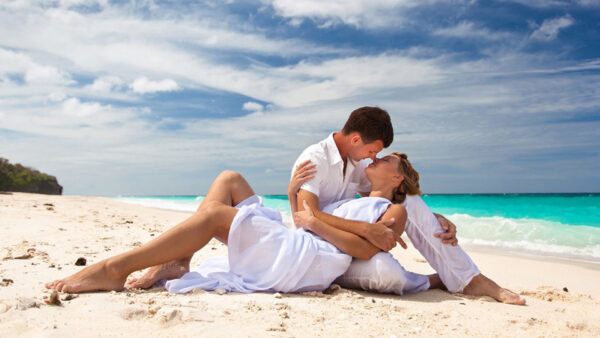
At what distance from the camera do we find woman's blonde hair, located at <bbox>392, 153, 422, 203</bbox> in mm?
3961

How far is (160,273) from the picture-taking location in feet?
11.5

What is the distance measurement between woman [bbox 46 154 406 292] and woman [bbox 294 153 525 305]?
19cm

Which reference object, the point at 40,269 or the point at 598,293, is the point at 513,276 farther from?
the point at 40,269

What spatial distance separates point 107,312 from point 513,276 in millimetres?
4541

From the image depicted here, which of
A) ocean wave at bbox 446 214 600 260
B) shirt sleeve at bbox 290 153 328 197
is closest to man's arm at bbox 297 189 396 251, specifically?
shirt sleeve at bbox 290 153 328 197

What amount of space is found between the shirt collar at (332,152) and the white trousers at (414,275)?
29.1 inches

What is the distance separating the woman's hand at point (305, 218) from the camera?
12.0ft

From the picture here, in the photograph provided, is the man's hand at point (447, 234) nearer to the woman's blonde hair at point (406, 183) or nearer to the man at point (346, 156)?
the man at point (346, 156)

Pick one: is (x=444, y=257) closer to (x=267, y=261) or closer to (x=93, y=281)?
(x=267, y=261)

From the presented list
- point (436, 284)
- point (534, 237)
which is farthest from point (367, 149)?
point (534, 237)

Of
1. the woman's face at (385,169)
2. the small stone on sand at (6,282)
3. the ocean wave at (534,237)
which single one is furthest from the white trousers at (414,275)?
the ocean wave at (534,237)

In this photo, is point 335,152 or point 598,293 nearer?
point 335,152

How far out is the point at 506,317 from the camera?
3.23 metres

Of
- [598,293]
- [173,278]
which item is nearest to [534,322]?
[598,293]
